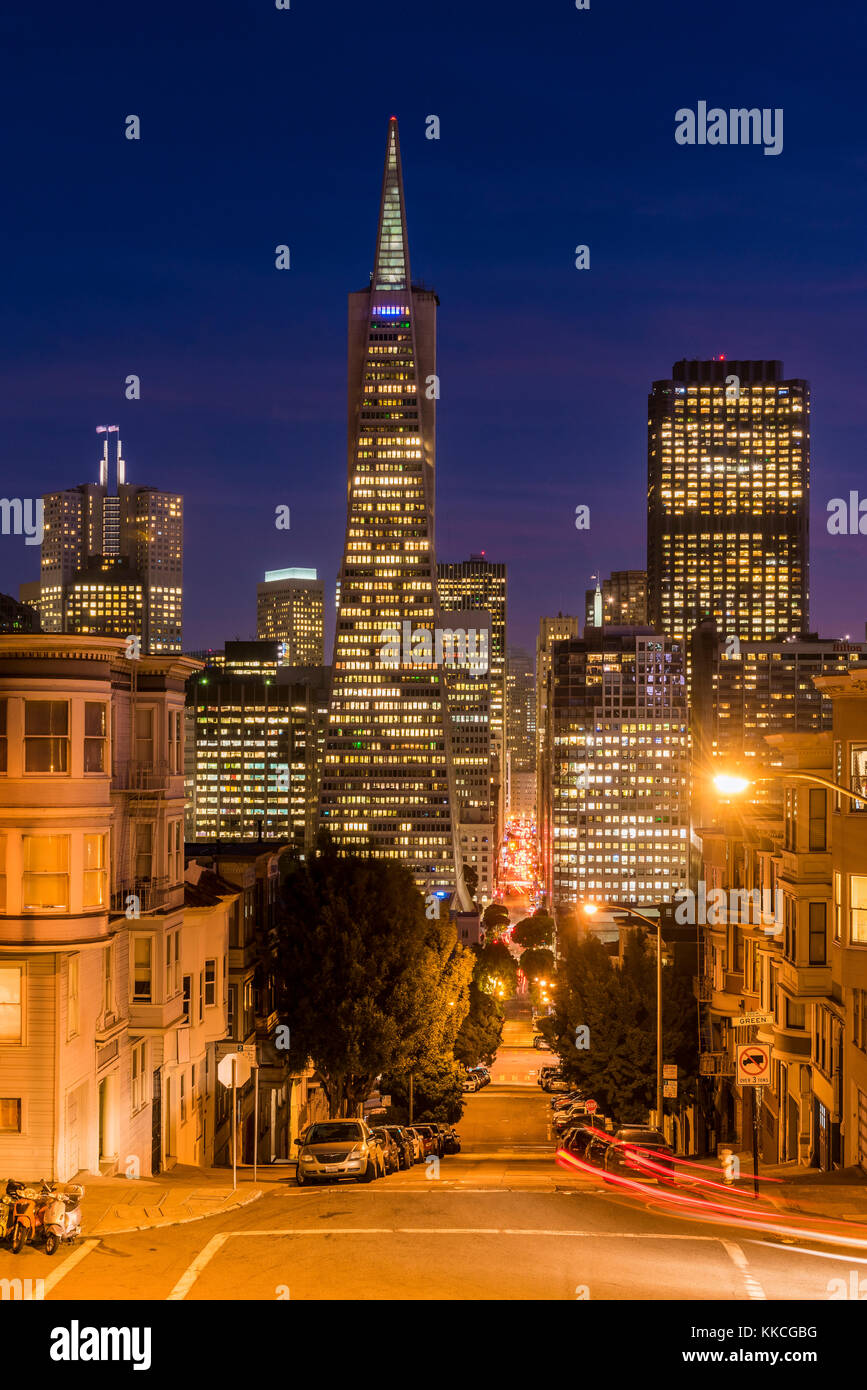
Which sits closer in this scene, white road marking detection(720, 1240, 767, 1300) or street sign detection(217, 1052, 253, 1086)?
white road marking detection(720, 1240, 767, 1300)

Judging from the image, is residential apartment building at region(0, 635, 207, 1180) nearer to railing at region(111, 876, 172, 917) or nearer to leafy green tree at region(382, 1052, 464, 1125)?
railing at region(111, 876, 172, 917)

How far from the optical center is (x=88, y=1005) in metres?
28.1

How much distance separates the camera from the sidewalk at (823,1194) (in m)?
22.7

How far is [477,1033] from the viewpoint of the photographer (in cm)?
6656

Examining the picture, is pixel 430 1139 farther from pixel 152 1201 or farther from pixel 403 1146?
pixel 152 1201

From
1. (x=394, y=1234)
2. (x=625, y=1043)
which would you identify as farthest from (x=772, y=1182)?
(x=625, y=1043)

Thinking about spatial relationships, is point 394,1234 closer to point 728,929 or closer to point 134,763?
point 134,763

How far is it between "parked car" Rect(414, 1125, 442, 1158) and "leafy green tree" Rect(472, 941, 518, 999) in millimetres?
77462

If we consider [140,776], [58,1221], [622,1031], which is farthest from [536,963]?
[58,1221]

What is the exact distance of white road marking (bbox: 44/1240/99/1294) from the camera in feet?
57.8

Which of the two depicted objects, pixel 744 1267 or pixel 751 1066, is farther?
pixel 751 1066

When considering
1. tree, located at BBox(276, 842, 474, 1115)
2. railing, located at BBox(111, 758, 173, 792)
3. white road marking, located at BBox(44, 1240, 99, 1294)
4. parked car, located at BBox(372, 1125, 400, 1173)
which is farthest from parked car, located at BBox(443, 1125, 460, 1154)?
white road marking, located at BBox(44, 1240, 99, 1294)

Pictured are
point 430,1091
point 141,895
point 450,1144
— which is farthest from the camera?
point 430,1091

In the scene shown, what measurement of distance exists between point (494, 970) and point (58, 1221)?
121452 millimetres
